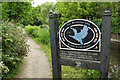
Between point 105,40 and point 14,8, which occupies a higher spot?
point 14,8

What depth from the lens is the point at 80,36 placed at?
2.50 metres

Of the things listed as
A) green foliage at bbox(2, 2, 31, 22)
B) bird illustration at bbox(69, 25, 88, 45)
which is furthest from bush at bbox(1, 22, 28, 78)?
green foliage at bbox(2, 2, 31, 22)

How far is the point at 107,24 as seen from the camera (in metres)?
2.20

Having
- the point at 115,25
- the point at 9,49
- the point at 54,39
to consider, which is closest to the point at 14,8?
the point at 9,49

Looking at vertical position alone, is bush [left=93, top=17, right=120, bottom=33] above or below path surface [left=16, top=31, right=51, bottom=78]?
above

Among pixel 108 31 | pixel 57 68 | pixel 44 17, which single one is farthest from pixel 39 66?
pixel 44 17

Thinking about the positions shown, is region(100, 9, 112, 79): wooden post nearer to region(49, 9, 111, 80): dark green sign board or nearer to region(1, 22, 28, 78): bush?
region(49, 9, 111, 80): dark green sign board

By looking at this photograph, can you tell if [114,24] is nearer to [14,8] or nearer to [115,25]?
[115,25]

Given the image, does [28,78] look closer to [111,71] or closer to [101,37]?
[101,37]

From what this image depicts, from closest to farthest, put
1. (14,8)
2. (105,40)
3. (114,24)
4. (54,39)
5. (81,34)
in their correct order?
(105,40)
(81,34)
(54,39)
(14,8)
(114,24)

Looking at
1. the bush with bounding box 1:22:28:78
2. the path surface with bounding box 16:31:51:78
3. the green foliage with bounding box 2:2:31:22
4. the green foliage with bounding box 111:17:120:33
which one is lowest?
the path surface with bounding box 16:31:51:78

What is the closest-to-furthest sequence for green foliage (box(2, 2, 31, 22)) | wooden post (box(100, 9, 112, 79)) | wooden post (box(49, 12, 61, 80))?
wooden post (box(100, 9, 112, 79))
wooden post (box(49, 12, 61, 80))
green foliage (box(2, 2, 31, 22))

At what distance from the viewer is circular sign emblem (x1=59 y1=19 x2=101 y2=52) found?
2379 mm

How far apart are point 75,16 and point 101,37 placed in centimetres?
432
